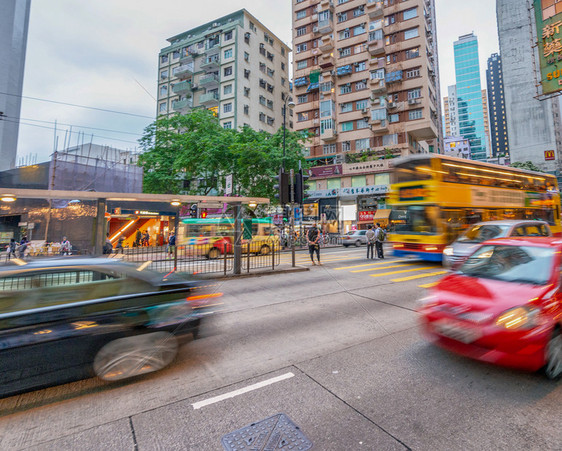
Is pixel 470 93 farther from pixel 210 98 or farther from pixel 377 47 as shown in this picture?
pixel 210 98

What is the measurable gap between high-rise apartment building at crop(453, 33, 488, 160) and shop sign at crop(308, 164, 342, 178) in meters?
144

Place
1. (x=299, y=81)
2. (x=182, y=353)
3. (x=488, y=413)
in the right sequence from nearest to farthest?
(x=488, y=413)
(x=182, y=353)
(x=299, y=81)

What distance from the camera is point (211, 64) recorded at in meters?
44.4

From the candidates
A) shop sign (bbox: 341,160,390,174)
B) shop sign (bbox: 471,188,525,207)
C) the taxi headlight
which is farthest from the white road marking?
shop sign (bbox: 341,160,390,174)

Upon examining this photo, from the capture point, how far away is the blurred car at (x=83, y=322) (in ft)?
9.75

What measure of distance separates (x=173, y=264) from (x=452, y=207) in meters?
11.2

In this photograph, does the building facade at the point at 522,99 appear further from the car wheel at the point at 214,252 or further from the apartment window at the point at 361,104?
the car wheel at the point at 214,252

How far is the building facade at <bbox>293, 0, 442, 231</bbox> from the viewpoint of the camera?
120 feet

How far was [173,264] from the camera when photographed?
37.2ft

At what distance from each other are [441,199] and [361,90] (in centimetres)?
3418

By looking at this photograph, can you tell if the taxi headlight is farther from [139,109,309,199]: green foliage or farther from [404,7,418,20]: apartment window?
[404,7,418,20]: apartment window

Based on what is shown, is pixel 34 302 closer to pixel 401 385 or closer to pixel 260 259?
pixel 401 385

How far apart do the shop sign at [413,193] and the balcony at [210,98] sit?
38.5 meters

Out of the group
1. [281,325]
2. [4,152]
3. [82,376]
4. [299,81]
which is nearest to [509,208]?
[281,325]
